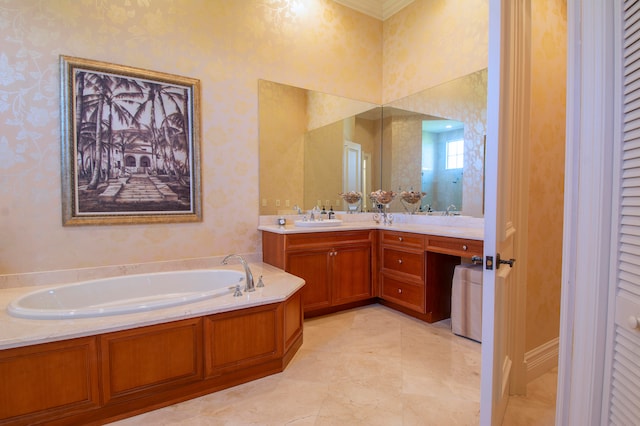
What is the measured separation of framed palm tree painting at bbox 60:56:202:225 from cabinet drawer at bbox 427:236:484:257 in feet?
7.10

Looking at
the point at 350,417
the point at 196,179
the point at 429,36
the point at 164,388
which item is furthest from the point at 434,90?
the point at 164,388

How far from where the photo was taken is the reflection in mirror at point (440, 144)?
120 inches

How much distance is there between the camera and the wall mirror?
3.15 m

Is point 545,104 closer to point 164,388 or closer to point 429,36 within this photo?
point 429,36

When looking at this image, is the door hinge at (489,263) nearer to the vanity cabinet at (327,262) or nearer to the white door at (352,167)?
the vanity cabinet at (327,262)

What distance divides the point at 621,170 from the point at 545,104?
1.49 metres

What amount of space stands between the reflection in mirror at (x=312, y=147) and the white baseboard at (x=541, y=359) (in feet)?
7.78

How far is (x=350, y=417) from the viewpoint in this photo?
173 centimetres

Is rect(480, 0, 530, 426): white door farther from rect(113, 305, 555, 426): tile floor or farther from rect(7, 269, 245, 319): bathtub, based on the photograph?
rect(7, 269, 245, 319): bathtub

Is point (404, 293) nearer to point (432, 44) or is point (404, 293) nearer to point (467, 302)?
point (467, 302)

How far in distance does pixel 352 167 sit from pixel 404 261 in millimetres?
1386

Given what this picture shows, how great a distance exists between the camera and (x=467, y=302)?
8.84ft

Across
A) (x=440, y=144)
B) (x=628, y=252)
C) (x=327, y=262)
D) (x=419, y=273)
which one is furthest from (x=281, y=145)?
(x=628, y=252)

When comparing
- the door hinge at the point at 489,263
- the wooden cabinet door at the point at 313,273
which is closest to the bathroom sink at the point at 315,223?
the wooden cabinet door at the point at 313,273
